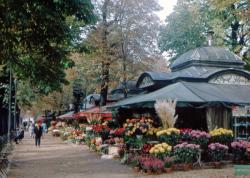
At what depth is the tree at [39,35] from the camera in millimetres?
12117

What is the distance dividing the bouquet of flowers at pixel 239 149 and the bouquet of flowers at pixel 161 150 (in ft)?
9.36

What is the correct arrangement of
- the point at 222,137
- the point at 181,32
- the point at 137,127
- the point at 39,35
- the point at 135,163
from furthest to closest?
the point at 181,32 → the point at 137,127 → the point at 222,137 → the point at 135,163 → the point at 39,35

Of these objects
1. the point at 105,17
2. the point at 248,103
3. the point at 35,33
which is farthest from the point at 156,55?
the point at 35,33

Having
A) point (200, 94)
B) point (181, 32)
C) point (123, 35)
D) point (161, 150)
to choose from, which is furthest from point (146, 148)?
point (181, 32)

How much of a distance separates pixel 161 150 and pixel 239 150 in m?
3.50

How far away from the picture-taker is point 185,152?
16484 millimetres

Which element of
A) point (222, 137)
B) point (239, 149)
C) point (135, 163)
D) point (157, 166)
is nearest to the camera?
point (157, 166)

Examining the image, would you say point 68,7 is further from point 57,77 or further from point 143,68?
point 143,68

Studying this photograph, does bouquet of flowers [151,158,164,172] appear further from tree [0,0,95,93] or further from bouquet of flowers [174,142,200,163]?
tree [0,0,95,93]

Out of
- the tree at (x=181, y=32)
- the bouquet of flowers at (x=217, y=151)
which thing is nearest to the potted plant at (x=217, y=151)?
the bouquet of flowers at (x=217, y=151)

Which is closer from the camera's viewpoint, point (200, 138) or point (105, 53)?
point (200, 138)

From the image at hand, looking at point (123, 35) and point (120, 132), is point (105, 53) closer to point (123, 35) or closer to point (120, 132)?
Answer: point (123, 35)

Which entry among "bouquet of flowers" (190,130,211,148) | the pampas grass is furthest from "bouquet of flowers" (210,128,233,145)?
the pampas grass

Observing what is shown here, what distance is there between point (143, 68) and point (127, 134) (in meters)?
16.0
